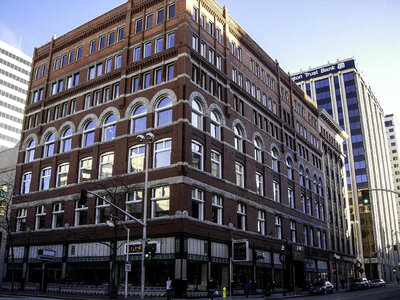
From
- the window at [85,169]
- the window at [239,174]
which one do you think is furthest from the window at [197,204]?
the window at [85,169]

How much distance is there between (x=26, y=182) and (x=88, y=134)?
1164 centimetres

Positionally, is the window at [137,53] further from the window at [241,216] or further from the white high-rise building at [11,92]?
the white high-rise building at [11,92]

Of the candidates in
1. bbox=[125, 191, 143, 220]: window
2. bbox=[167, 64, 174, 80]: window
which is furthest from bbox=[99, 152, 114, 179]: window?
bbox=[167, 64, 174, 80]: window

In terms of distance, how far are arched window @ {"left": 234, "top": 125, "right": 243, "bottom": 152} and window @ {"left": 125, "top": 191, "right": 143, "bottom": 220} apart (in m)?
13.6

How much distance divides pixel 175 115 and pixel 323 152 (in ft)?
149

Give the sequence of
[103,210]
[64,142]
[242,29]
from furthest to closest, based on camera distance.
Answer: [242,29] < [64,142] < [103,210]

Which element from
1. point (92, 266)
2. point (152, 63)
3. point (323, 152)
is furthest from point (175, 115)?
point (323, 152)

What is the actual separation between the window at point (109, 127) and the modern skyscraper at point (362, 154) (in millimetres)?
84749

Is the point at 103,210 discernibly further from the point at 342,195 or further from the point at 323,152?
the point at 342,195

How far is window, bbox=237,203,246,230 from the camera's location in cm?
4325

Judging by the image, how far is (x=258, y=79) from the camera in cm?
5419

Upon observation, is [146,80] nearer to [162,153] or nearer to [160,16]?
Result: [160,16]

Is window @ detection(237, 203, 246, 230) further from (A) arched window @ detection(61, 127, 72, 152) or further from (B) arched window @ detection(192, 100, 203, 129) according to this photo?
(A) arched window @ detection(61, 127, 72, 152)

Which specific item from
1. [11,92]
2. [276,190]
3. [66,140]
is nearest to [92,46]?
[66,140]
